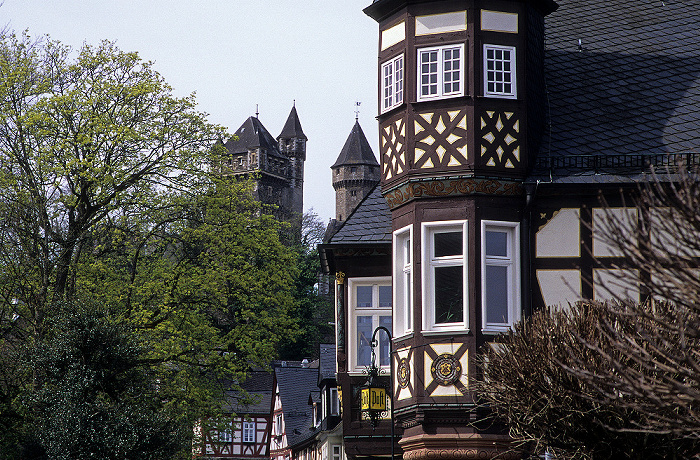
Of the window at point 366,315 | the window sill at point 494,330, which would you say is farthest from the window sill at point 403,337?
the window at point 366,315

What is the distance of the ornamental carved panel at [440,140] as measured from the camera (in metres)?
16.5

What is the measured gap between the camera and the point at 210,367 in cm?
2684

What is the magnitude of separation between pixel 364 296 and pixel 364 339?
851mm

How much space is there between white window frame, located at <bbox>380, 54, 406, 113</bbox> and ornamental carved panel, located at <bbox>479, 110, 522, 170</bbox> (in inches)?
58.8

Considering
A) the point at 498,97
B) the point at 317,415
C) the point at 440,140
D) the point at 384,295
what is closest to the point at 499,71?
the point at 498,97

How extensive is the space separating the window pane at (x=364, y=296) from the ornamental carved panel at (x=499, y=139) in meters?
4.41

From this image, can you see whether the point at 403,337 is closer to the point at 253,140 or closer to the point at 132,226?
the point at 132,226

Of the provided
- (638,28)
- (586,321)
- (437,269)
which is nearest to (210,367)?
(437,269)

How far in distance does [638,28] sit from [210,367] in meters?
13.4

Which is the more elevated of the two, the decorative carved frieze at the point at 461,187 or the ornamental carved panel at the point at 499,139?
the ornamental carved panel at the point at 499,139

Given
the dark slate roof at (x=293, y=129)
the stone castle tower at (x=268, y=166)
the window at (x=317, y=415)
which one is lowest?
the window at (x=317, y=415)

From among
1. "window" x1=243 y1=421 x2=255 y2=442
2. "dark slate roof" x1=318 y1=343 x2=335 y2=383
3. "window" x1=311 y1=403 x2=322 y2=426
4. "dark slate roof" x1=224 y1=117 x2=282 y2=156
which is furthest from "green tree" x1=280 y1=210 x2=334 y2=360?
"dark slate roof" x1=224 y1=117 x2=282 y2=156

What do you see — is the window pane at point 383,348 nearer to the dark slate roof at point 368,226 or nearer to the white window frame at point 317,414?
the dark slate roof at point 368,226

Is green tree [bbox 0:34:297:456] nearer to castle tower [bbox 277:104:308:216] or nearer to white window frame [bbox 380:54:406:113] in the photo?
white window frame [bbox 380:54:406:113]
